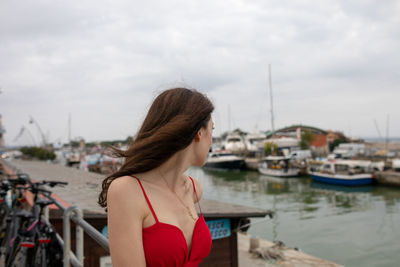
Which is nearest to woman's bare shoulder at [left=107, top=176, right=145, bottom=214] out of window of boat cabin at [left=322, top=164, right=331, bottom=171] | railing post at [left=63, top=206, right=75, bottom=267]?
railing post at [left=63, top=206, right=75, bottom=267]

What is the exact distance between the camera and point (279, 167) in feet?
133

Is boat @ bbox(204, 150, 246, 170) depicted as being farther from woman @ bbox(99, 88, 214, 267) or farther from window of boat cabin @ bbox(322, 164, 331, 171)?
woman @ bbox(99, 88, 214, 267)

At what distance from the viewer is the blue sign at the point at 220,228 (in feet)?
22.3

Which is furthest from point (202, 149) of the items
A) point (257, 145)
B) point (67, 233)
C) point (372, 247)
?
point (257, 145)

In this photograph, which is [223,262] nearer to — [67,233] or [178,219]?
[67,233]

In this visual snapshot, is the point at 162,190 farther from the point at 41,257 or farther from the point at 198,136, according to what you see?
the point at 41,257

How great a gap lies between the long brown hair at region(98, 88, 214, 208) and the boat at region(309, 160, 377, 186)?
33139 millimetres

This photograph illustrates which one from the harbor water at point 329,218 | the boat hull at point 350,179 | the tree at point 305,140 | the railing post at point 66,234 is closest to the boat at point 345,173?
the boat hull at point 350,179

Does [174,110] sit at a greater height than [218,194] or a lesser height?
greater

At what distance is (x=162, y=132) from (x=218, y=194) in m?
30.5

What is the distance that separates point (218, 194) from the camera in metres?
31.1

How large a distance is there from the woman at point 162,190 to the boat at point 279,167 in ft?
131

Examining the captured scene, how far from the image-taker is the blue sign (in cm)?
681

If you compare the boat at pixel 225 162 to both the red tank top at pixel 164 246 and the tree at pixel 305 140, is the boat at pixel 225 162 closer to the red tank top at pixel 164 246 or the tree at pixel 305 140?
the tree at pixel 305 140
